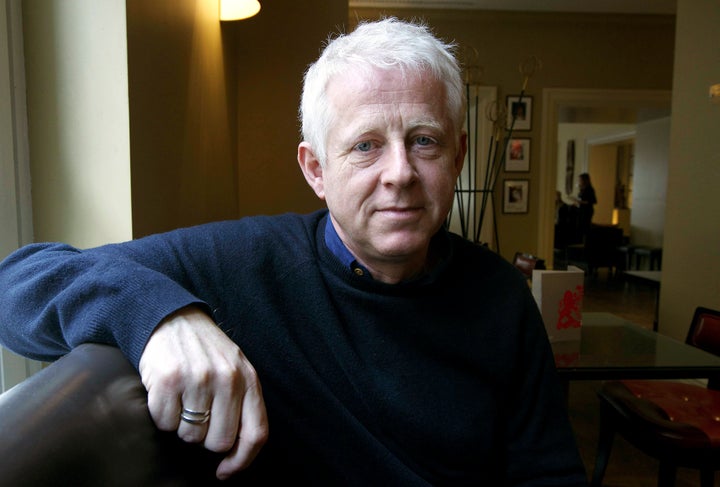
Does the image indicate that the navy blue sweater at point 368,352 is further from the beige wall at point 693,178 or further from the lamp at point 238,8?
the beige wall at point 693,178

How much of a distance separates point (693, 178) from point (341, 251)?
11.3 feet

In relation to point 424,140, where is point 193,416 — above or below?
below

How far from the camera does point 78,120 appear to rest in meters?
1.21

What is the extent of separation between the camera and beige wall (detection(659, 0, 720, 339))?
3.46 m

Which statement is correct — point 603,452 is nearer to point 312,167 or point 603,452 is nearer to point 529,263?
point 529,263

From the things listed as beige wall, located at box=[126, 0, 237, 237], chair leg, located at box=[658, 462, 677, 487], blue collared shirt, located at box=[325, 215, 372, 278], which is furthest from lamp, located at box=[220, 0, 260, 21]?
chair leg, located at box=[658, 462, 677, 487]

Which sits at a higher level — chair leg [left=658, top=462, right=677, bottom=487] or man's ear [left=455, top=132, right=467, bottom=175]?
man's ear [left=455, top=132, right=467, bottom=175]

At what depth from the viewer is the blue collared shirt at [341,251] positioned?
3.36ft

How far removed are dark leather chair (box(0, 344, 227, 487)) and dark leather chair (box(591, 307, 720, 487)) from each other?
1.78 metres

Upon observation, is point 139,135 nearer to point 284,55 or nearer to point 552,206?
point 284,55

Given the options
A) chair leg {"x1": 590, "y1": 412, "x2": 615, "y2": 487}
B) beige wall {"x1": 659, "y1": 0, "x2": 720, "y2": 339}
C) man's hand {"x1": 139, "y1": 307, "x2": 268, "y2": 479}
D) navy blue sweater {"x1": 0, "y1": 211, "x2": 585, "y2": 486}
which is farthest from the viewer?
beige wall {"x1": 659, "y1": 0, "x2": 720, "y2": 339}

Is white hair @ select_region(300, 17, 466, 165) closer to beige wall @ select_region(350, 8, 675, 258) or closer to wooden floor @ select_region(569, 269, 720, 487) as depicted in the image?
wooden floor @ select_region(569, 269, 720, 487)

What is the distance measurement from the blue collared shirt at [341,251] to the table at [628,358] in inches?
41.3

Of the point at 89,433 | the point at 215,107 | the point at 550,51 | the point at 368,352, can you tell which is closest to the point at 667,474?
the point at 368,352
